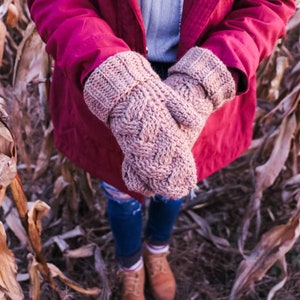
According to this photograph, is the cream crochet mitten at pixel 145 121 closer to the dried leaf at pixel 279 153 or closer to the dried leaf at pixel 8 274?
the dried leaf at pixel 8 274

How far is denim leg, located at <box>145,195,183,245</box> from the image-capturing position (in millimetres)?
1142

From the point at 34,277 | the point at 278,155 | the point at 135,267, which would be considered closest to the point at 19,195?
the point at 34,277

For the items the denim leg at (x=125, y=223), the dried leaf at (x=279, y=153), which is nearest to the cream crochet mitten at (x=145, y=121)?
the denim leg at (x=125, y=223)

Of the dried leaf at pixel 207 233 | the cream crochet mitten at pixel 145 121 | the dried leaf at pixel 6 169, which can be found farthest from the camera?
the dried leaf at pixel 207 233

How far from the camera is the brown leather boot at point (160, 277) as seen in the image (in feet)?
4.17

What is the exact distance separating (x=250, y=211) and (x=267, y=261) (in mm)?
182

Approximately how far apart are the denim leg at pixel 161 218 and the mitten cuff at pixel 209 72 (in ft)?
1.39

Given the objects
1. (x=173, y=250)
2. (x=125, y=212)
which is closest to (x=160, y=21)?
(x=125, y=212)

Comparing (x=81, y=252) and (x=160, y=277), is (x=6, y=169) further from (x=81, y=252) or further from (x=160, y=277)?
(x=160, y=277)

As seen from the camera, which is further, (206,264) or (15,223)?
(206,264)

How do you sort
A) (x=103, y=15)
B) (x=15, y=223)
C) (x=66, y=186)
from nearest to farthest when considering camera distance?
(x=103, y=15) → (x=15, y=223) → (x=66, y=186)

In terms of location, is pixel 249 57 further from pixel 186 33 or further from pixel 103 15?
pixel 103 15

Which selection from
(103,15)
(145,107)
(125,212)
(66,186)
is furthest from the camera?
(66,186)

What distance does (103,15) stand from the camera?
0.80 m
